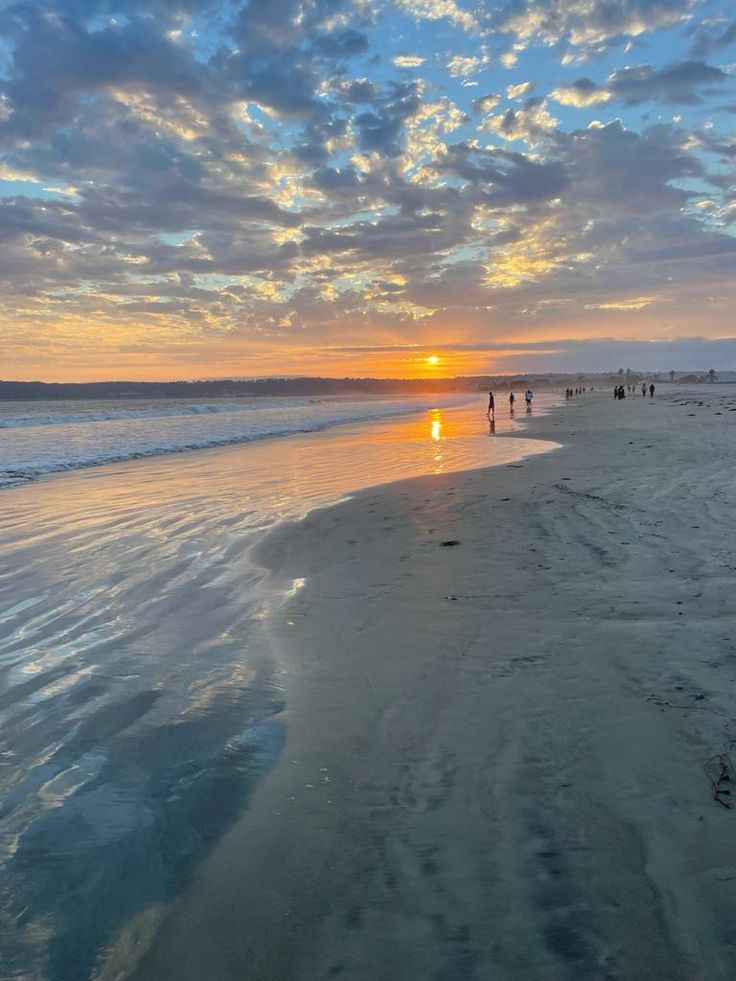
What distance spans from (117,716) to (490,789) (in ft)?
8.91

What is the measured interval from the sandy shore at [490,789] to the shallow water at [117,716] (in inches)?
10.0

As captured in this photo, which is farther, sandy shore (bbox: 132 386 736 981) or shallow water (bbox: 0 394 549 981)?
shallow water (bbox: 0 394 549 981)

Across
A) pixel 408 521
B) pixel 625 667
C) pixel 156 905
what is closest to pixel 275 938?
pixel 156 905

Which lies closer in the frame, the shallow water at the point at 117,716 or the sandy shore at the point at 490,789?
the sandy shore at the point at 490,789

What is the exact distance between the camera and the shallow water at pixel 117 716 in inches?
114

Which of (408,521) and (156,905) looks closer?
(156,905)

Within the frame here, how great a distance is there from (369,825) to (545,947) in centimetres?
104

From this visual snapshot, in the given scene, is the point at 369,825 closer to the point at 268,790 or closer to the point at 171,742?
the point at 268,790

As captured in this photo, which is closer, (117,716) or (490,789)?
Result: (490,789)

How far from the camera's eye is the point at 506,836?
10.2ft

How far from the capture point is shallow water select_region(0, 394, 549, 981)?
2.88 meters

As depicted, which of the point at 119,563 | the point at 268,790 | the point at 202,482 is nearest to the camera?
the point at 268,790

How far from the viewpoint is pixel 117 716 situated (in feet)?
14.8

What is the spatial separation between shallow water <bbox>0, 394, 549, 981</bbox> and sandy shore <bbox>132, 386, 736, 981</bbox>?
0.83ft
